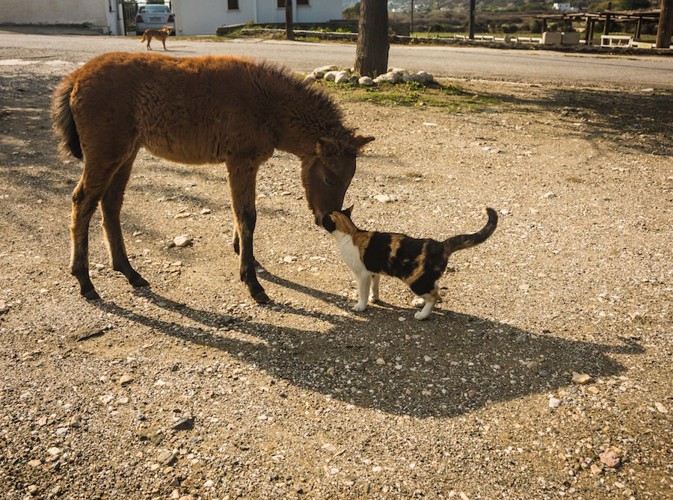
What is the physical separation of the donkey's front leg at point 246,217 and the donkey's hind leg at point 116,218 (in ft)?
3.33

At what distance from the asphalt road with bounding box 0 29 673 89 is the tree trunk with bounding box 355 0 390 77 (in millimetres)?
3065

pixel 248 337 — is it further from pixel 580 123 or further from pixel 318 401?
pixel 580 123

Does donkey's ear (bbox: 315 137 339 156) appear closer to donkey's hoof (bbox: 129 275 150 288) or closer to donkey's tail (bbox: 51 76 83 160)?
donkey's hoof (bbox: 129 275 150 288)

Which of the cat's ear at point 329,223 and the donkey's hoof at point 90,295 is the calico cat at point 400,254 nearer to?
the cat's ear at point 329,223

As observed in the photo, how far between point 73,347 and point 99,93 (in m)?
2.14

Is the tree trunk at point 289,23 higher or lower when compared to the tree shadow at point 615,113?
higher

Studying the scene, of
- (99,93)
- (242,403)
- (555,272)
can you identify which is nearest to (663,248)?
(555,272)

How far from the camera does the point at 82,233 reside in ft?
17.5

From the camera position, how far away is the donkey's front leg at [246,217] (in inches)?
207

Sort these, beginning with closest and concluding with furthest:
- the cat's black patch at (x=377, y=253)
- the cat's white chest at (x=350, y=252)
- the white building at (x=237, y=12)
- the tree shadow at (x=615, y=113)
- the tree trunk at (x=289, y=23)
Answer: the cat's black patch at (x=377, y=253) → the cat's white chest at (x=350, y=252) → the tree shadow at (x=615, y=113) → the tree trunk at (x=289, y=23) → the white building at (x=237, y=12)

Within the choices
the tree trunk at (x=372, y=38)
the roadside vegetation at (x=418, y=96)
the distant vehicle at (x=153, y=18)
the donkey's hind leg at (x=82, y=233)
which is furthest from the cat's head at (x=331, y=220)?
the distant vehicle at (x=153, y=18)

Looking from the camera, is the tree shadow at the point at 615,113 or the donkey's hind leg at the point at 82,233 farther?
the tree shadow at the point at 615,113

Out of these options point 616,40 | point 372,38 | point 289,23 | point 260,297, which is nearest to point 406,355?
point 260,297

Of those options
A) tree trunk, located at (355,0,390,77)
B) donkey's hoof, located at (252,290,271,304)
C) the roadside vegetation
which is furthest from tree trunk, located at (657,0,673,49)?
donkey's hoof, located at (252,290,271,304)
